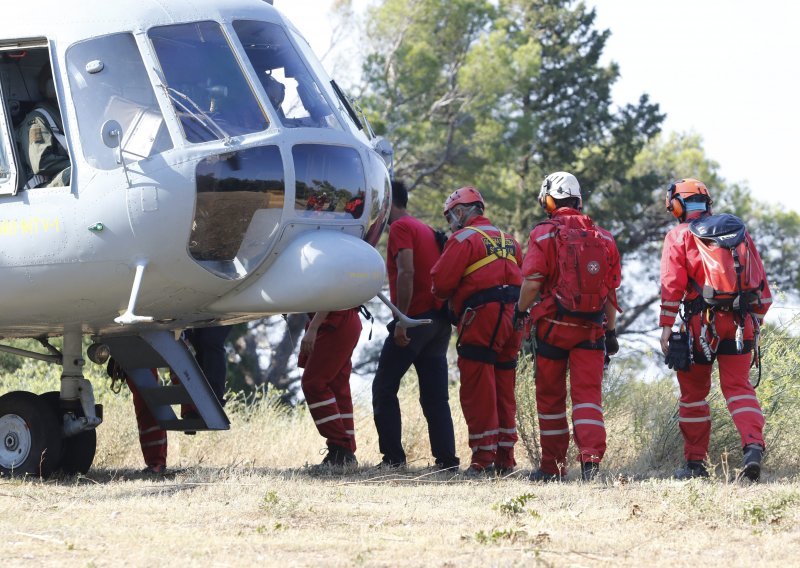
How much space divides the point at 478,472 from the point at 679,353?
170 cm

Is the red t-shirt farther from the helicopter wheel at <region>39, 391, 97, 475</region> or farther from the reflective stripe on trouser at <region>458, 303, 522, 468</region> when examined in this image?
the helicopter wheel at <region>39, 391, 97, 475</region>

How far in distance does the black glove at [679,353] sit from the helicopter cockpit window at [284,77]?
2.75m

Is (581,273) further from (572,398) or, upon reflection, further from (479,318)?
(479,318)

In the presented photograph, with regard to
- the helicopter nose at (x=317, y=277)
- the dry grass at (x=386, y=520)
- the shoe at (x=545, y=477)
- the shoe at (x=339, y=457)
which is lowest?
the dry grass at (x=386, y=520)

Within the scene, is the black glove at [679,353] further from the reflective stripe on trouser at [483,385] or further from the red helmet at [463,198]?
the red helmet at [463,198]

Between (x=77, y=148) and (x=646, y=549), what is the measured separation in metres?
4.20

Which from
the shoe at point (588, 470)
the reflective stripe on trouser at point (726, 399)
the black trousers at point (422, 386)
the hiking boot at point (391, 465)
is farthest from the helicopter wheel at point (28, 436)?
the reflective stripe on trouser at point (726, 399)

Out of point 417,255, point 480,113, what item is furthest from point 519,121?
point 417,255

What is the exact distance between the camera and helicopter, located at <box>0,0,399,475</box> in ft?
25.4

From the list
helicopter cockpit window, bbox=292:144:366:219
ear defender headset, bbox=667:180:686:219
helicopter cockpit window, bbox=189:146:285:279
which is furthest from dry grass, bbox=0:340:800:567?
ear defender headset, bbox=667:180:686:219

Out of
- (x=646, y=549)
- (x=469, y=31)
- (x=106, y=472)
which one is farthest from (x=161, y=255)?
(x=469, y=31)

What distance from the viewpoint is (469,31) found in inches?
1198

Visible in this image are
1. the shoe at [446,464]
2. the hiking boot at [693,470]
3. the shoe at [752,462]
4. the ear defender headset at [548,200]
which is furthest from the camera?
the shoe at [446,464]

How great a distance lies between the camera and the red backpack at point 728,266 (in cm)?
871
